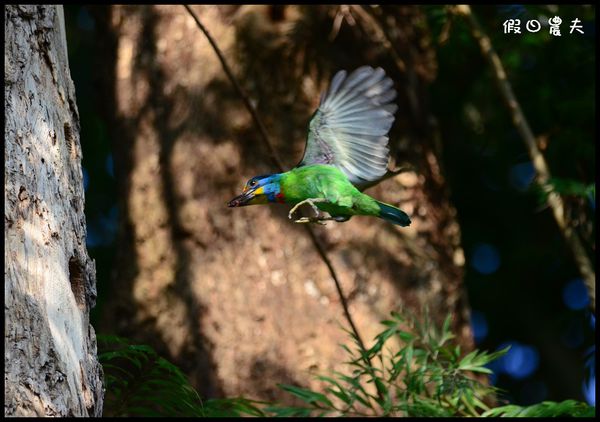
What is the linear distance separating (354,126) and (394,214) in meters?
0.33

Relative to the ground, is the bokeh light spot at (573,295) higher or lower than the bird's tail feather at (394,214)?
lower

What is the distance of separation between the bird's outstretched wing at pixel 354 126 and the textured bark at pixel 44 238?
2.30ft

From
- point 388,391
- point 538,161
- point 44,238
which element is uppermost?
point 538,161

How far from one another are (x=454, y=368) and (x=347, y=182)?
0.83 metres

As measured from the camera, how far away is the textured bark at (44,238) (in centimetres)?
179

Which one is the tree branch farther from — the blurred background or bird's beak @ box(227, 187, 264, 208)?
bird's beak @ box(227, 187, 264, 208)

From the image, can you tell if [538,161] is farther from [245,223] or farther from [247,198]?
[247,198]

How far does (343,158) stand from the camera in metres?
2.52

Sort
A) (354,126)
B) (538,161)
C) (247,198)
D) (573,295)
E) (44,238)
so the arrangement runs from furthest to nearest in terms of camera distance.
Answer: (573,295) → (538,161) → (354,126) → (247,198) → (44,238)

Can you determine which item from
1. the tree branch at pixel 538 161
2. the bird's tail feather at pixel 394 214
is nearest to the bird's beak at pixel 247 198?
the bird's tail feather at pixel 394 214

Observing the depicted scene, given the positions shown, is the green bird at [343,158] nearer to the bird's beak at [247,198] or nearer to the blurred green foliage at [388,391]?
the bird's beak at [247,198]

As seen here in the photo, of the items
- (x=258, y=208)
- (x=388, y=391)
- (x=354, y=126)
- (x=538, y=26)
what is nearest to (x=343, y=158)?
(x=354, y=126)

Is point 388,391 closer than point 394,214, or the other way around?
point 394,214

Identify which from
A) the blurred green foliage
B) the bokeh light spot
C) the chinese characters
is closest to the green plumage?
the blurred green foliage
